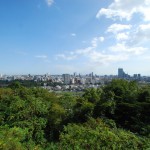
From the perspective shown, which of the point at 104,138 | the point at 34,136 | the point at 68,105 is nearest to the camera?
the point at 104,138

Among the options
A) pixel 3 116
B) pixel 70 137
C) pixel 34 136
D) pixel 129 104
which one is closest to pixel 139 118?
pixel 129 104

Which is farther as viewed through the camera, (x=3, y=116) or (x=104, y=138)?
(x=3, y=116)

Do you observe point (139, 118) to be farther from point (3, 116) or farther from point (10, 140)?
point (10, 140)

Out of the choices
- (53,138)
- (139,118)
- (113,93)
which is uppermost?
(113,93)

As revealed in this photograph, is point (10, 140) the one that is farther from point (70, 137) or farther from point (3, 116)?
point (3, 116)

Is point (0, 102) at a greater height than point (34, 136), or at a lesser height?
greater

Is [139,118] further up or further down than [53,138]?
further up

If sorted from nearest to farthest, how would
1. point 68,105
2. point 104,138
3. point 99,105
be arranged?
point 104,138 → point 99,105 → point 68,105

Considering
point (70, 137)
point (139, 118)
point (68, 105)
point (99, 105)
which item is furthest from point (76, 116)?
point (70, 137)

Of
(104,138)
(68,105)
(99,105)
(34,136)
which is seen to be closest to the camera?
(104,138)
